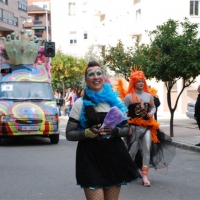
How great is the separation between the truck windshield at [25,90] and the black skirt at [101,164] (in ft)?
34.2

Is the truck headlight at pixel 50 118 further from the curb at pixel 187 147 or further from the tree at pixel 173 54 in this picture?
the curb at pixel 187 147

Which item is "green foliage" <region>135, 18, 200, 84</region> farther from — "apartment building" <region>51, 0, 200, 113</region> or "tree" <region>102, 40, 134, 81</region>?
"tree" <region>102, 40, 134, 81</region>

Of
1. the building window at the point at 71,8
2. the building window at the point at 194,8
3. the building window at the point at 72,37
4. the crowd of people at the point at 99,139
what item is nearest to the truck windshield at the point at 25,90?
the crowd of people at the point at 99,139

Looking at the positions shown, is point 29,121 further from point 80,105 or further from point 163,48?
point 80,105

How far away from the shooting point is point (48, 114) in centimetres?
1420

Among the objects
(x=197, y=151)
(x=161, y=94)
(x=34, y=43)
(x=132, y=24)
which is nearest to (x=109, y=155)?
(x=197, y=151)

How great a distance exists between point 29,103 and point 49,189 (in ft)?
21.8

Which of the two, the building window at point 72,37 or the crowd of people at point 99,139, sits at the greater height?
the building window at point 72,37

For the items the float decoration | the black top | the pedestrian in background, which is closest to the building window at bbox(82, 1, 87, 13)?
the float decoration

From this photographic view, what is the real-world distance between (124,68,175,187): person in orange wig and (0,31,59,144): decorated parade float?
6.33 meters

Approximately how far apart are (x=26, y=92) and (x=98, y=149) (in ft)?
34.9

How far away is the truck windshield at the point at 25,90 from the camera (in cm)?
1488

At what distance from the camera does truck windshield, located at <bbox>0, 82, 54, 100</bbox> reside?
14.9m

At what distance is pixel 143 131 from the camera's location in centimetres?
812
